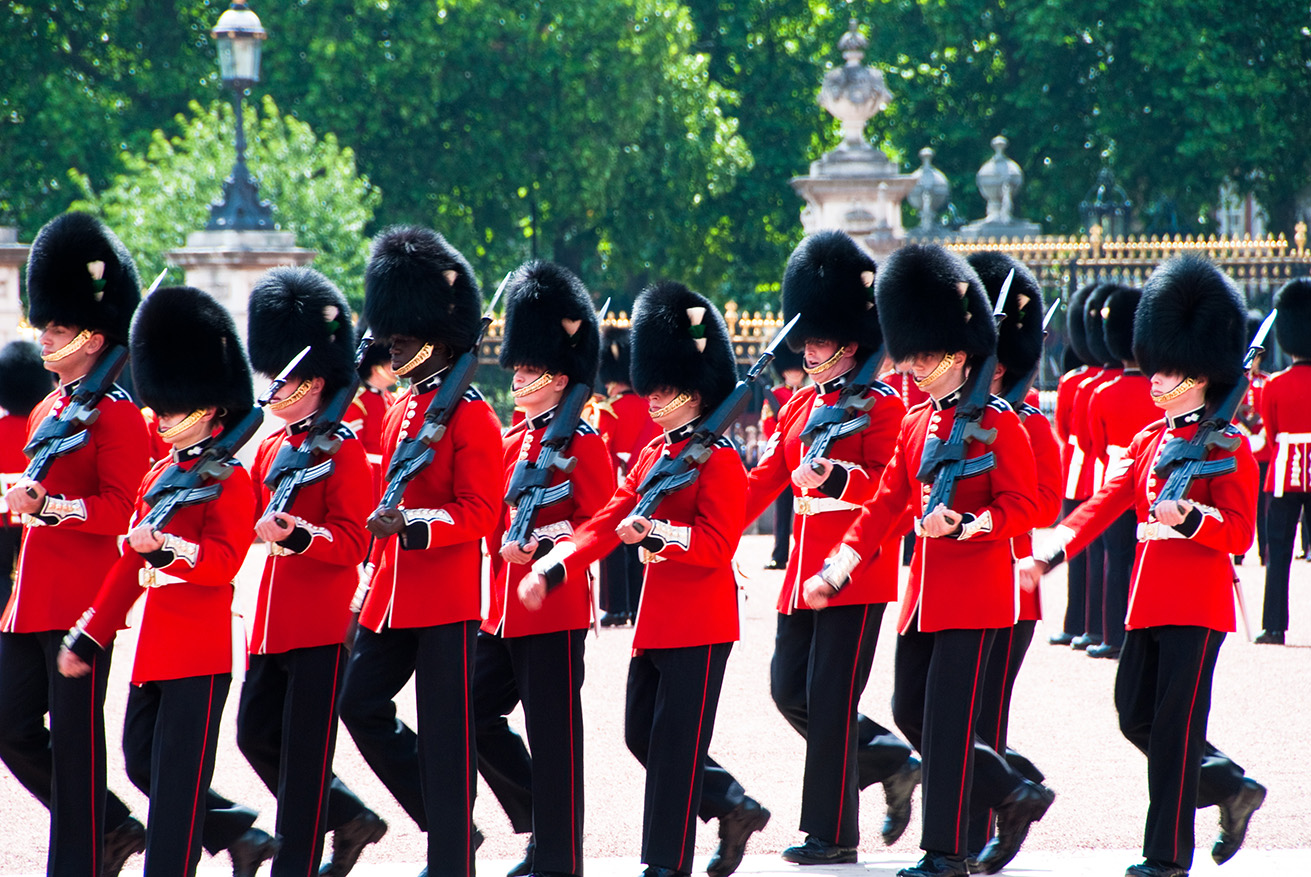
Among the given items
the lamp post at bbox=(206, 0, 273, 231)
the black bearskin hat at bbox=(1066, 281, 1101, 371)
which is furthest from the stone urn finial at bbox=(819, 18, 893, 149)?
the black bearskin hat at bbox=(1066, 281, 1101, 371)

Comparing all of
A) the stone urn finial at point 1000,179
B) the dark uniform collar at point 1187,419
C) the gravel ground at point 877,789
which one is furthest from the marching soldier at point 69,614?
the stone urn finial at point 1000,179

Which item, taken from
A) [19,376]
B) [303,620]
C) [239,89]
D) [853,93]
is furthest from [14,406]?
[853,93]

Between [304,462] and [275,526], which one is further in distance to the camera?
[304,462]

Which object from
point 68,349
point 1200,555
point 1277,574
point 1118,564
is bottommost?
point 1277,574

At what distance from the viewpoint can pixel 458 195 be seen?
27.0 metres

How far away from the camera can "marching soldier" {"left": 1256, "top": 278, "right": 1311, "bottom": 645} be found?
9219 millimetres

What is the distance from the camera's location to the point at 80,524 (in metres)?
4.94

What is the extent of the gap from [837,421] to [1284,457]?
16.1ft

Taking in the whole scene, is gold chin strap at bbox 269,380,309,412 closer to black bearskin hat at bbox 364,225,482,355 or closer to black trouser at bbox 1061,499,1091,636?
black bearskin hat at bbox 364,225,482,355

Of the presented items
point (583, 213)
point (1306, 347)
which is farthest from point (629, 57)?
point (1306, 347)

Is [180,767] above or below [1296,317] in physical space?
below

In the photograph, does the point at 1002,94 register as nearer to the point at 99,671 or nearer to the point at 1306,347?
the point at 1306,347

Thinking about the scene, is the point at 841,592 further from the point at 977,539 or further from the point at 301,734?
the point at 301,734

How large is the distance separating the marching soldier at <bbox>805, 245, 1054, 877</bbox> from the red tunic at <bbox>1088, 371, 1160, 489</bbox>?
3618 millimetres
